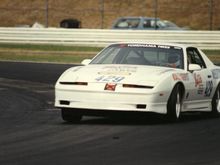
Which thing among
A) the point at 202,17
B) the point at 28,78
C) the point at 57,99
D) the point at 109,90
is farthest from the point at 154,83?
the point at 202,17

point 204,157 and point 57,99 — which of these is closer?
point 204,157

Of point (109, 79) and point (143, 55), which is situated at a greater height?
point (143, 55)

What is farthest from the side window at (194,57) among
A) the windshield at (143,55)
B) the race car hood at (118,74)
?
the race car hood at (118,74)

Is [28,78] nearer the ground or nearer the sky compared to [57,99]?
nearer the ground

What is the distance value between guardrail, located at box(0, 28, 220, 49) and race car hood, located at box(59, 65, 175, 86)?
23.8 metres

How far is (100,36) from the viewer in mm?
38688

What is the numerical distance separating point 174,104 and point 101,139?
8.10 feet

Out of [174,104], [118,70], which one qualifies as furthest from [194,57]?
[118,70]

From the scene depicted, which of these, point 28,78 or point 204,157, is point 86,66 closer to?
point 204,157

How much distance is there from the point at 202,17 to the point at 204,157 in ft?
153

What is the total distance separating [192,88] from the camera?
1405 centimetres

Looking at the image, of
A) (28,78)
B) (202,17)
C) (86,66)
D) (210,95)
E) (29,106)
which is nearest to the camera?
(86,66)

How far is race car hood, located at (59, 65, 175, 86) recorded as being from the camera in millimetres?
12891

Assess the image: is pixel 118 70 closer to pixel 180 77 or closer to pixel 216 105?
pixel 180 77
